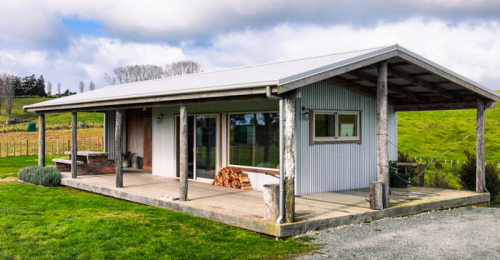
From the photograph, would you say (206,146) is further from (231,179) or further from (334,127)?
(334,127)

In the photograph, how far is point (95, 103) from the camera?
1055 centimetres

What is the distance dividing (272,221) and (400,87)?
5347 millimetres

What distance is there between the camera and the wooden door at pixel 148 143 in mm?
14053

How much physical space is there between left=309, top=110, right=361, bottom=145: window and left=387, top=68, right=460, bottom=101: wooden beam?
1.49m

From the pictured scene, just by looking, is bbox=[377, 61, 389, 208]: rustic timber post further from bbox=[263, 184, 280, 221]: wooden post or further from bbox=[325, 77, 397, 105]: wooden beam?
bbox=[263, 184, 280, 221]: wooden post

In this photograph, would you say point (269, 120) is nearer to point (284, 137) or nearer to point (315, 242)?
point (284, 137)

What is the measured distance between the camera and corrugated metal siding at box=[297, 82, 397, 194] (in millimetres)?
8891

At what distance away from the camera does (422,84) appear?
912cm

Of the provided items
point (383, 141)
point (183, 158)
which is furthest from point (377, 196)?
point (183, 158)

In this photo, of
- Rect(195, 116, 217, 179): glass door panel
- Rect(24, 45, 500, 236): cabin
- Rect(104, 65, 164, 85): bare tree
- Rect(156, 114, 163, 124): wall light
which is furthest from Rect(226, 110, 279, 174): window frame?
Rect(104, 65, 164, 85): bare tree

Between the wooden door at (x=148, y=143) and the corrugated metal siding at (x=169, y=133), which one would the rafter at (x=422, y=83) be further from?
the wooden door at (x=148, y=143)

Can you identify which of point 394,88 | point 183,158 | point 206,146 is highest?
point 394,88

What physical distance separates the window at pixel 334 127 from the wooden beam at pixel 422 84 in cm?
149

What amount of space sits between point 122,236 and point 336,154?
5.16m
